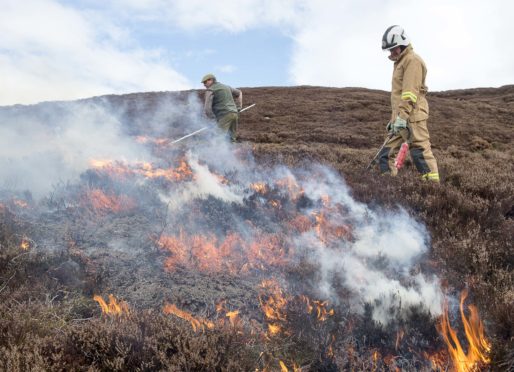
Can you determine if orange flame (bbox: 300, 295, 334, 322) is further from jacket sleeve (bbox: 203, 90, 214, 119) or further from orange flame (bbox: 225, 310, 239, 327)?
jacket sleeve (bbox: 203, 90, 214, 119)

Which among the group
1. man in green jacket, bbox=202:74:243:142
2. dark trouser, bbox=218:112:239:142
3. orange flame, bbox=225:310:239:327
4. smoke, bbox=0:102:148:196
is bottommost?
orange flame, bbox=225:310:239:327

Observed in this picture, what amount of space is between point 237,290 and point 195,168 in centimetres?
349

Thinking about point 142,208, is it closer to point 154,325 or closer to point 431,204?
point 154,325

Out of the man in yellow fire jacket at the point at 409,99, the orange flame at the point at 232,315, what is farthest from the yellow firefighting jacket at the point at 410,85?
the orange flame at the point at 232,315

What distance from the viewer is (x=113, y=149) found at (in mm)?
8797

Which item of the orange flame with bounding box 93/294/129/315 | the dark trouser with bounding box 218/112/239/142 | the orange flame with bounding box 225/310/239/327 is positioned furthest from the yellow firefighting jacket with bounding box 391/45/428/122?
the orange flame with bounding box 93/294/129/315

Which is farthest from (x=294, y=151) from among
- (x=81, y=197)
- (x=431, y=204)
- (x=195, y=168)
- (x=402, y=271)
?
(x=402, y=271)

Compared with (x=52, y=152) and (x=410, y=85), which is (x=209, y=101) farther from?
(x=410, y=85)

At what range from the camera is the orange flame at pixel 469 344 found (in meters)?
2.78

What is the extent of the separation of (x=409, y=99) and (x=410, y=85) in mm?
245

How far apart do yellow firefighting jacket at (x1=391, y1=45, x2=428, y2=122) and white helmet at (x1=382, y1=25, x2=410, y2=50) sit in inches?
7.7

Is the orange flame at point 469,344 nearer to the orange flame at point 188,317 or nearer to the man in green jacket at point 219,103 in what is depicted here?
the orange flame at point 188,317

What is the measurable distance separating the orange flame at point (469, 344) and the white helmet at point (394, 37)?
199 inches

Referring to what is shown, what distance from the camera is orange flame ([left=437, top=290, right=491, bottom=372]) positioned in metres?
2.78
